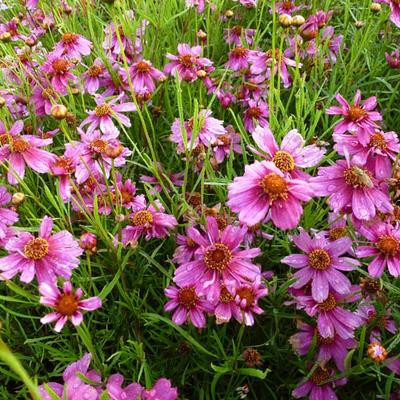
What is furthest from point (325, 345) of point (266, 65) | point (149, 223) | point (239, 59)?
point (239, 59)

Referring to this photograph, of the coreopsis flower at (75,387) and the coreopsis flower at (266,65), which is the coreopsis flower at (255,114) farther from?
the coreopsis flower at (75,387)

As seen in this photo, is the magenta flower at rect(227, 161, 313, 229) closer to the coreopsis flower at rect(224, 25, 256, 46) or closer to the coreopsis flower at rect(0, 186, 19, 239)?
the coreopsis flower at rect(0, 186, 19, 239)

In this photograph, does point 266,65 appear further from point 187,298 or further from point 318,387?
point 318,387

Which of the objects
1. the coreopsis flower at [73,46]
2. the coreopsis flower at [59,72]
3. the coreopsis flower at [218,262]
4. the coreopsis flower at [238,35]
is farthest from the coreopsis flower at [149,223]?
the coreopsis flower at [238,35]

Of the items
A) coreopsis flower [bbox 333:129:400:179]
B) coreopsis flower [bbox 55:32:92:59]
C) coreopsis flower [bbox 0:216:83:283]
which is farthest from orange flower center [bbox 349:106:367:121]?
coreopsis flower [bbox 55:32:92:59]

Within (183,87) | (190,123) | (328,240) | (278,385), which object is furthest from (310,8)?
(278,385)

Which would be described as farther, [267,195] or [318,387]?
[318,387]

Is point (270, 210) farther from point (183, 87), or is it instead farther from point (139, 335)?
point (183, 87)
